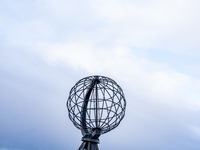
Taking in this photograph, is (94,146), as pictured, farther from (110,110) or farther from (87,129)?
(110,110)

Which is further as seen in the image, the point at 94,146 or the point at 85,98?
the point at 85,98

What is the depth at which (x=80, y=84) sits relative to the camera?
16.0 metres

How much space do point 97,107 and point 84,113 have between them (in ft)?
3.90

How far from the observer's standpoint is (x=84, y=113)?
Result: 637 inches

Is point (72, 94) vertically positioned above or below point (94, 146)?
above

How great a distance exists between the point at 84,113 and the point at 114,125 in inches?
89.1

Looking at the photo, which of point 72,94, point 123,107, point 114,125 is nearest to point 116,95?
point 123,107

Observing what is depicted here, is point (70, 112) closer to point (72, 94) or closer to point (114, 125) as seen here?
point (72, 94)

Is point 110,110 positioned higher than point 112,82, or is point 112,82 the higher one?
point 112,82

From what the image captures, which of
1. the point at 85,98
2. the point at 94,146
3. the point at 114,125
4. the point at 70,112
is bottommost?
the point at 94,146

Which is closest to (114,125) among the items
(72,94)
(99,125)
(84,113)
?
(99,125)

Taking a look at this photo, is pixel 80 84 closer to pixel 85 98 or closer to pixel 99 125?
pixel 85 98

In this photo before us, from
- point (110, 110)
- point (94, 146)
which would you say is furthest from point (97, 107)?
point (94, 146)

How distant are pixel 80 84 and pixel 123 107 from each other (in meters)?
3.28
